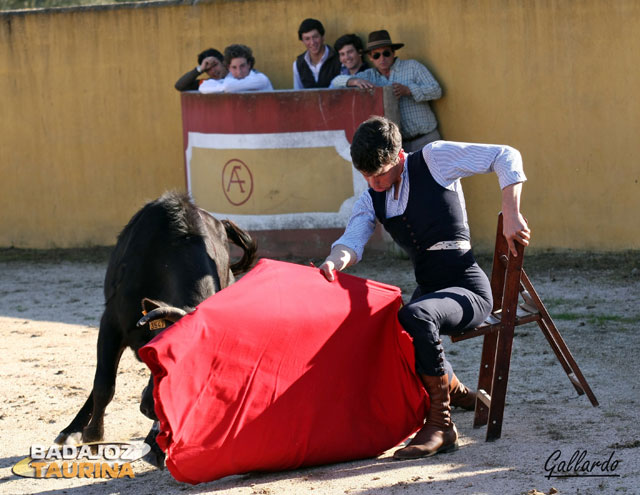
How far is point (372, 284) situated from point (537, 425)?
1070 mm

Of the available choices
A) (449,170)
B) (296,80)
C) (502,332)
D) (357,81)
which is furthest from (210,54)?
(502,332)

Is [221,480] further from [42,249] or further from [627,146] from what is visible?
[42,249]

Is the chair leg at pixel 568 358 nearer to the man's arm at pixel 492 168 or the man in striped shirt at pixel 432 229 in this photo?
the man in striped shirt at pixel 432 229

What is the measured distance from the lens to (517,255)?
4391mm

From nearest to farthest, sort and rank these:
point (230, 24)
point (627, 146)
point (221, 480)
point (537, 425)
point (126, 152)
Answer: point (221, 480) < point (537, 425) < point (627, 146) < point (230, 24) < point (126, 152)

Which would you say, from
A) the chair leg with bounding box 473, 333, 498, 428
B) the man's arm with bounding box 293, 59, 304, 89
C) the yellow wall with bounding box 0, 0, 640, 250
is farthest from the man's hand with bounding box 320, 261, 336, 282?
the man's arm with bounding box 293, 59, 304, 89

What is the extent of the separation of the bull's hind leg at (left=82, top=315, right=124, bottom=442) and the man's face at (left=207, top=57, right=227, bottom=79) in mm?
5331

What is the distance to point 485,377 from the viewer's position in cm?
488

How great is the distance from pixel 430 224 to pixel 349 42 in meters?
5.19

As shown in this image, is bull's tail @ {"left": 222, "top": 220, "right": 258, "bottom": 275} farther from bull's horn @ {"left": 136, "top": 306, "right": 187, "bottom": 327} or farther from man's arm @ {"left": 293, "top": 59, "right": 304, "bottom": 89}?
man's arm @ {"left": 293, "top": 59, "right": 304, "bottom": 89}

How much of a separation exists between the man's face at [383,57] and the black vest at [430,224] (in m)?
4.90

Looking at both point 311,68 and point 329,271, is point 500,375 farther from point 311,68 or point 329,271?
point 311,68

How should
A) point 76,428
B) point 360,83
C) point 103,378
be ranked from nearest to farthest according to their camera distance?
point 103,378
point 76,428
point 360,83

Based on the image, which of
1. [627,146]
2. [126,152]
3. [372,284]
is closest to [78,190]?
[126,152]
